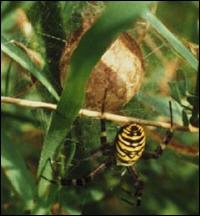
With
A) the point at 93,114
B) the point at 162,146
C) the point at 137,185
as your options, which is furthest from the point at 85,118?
the point at 137,185

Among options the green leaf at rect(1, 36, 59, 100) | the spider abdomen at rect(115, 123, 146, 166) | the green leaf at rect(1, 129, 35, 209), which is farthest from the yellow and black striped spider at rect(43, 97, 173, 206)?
the green leaf at rect(1, 36, 59, 100)

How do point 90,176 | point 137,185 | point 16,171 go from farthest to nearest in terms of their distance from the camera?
point 137,185 < point 90,176 < point 16,171

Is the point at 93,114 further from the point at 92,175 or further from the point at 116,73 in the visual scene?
the point at 92,175

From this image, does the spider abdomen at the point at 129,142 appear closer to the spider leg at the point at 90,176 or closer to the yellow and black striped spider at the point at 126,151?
the yellow and black striped spider at the point at 126,151

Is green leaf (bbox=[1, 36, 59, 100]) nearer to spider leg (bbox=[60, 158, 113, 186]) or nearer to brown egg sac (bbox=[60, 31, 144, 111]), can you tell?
brown egg sac (bbox=[60, 31, 144, 111])

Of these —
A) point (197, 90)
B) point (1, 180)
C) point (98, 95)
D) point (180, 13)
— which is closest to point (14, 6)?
point (98, 95)

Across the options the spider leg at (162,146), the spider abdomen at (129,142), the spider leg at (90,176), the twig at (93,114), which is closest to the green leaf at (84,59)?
the twig at (93,114)

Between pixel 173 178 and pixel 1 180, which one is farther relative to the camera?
pixel 173 178

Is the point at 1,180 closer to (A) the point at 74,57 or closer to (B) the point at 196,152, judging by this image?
(B) the point at 196,152
